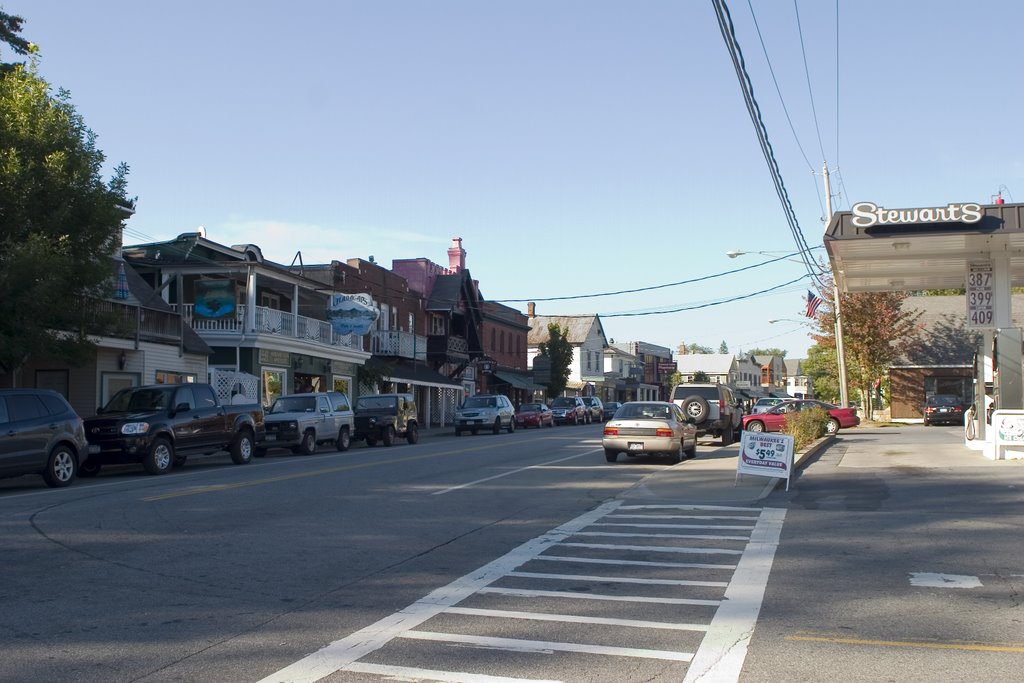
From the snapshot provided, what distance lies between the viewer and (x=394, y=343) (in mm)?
49625

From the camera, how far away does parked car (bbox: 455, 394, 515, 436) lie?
4188 cm

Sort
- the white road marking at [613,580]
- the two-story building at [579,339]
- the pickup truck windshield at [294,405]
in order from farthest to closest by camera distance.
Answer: the two-story building at [579,339]
the pickup truck windshield at [294,405]
the white road marking at [613,580]

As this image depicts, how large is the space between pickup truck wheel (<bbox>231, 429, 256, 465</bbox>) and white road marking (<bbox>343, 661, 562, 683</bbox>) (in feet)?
58.9

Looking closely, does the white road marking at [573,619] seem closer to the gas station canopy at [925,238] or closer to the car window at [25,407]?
the car window at [25,407]

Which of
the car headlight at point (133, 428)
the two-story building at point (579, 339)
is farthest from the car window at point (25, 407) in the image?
the two-story building at point (579, 339)

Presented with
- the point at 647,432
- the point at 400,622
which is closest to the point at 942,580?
the point at 400,622

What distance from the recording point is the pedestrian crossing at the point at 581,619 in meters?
6.27

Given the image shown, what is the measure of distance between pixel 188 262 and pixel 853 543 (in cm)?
2922

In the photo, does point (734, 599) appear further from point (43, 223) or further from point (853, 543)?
point (43, 223)

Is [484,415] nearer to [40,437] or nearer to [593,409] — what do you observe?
[593,409]

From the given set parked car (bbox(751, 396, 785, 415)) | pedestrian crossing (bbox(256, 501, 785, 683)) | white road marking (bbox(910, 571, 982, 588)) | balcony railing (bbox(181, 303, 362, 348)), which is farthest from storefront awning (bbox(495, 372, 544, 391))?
white road marking (bbox(910, 571, 982, 588))

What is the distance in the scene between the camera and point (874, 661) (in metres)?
6.44

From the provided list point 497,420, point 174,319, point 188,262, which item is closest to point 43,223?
point 174,319

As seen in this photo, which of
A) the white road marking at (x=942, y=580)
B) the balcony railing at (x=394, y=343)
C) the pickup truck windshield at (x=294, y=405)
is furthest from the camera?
the balcony railing at (x=394, y=343)
